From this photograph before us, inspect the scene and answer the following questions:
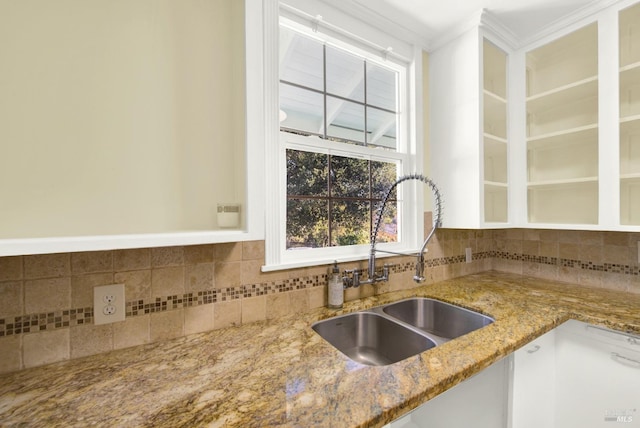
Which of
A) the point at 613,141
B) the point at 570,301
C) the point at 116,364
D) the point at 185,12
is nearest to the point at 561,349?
the point at 570,301

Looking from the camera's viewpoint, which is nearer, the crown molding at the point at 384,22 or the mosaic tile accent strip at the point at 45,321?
the mosaic tile accent strip at the point at 45,321

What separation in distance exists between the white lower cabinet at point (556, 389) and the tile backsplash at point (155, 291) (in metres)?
0.59

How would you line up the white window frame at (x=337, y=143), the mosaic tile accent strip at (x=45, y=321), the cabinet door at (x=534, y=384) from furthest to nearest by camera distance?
the white window frame at (x=337, y=143), the cabinet door at (x=534, y=384), the mosaic tile accent strip at (x=45, y=321)

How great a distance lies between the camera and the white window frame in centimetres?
118

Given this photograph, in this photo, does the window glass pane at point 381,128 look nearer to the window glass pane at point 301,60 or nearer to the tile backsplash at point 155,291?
the window glass pane at point 301,60

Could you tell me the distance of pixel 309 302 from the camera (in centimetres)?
127

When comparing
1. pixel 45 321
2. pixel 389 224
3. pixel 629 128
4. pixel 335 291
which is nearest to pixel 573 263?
pixel 629 128

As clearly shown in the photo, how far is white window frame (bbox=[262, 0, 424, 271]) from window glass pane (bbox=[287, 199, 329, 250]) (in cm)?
5

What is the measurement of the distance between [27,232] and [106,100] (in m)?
0.50

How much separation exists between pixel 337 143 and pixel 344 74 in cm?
43

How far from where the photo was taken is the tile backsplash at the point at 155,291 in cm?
80

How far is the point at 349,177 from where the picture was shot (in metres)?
1.53

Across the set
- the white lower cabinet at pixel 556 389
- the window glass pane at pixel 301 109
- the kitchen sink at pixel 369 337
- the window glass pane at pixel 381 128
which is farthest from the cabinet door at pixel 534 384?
the window glass pane at pixel 301 109

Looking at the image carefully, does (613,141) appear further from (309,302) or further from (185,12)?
(185,12)
